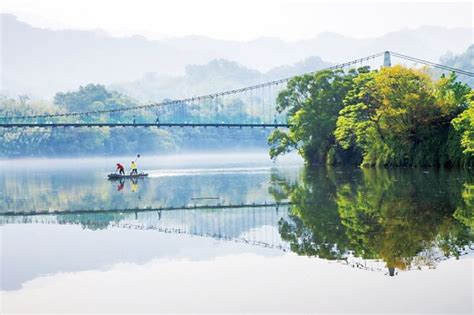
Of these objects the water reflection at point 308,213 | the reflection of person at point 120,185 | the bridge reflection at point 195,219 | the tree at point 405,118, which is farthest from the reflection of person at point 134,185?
the tree at point 405,118

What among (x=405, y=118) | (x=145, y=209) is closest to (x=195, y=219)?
(x=145, y=209)

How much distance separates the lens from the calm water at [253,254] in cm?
1362

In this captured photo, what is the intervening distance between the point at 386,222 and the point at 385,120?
119ft

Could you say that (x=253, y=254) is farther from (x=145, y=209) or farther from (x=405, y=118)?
(x=405, y=118)

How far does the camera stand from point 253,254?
733 inches

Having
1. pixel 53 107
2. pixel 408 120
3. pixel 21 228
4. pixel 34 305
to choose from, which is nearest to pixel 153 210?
pixel 21 228

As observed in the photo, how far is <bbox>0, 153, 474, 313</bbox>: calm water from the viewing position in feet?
44.7

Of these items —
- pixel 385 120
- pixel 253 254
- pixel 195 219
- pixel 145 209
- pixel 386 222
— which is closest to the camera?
pixel 253 254

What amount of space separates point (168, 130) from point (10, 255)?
A: 150 metres

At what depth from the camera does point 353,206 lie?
27.3 m

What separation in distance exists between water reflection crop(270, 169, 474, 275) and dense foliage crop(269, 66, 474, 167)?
49.2 feet

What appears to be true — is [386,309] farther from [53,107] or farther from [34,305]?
[53,107]

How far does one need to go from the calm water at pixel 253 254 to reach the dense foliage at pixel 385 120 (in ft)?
57.8

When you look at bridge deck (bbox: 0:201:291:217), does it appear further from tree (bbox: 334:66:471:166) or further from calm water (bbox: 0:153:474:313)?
tree (bbox: 334:66:471:166)
